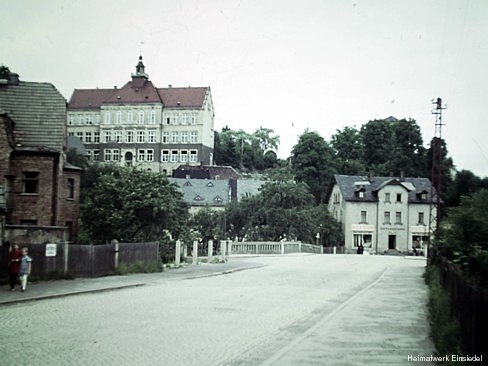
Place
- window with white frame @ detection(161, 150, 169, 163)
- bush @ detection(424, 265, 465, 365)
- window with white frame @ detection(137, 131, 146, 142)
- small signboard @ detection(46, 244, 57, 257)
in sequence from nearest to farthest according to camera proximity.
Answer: bush @ detection(424, 265, 465, 365)
small signboard @ detection(46, 244, 57, 257)
window with white frame @ detection(161, 150, 169, 163)
window with white frame @ detection(137, 131, 146, 142)

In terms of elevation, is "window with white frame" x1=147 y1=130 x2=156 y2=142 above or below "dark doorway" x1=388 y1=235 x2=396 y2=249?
above

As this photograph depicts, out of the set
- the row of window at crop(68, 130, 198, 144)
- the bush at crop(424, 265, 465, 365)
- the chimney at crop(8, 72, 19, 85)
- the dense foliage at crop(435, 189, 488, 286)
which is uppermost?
the row of window at crop(68, 130, 198, 144)

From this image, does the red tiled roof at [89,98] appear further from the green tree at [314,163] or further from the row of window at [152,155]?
the green tree at [314,163]

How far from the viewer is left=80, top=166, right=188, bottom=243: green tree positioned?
41.0 metres

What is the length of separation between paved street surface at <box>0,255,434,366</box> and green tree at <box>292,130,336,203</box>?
263 feet

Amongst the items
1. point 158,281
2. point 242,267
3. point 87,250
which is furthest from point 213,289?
point 242,267

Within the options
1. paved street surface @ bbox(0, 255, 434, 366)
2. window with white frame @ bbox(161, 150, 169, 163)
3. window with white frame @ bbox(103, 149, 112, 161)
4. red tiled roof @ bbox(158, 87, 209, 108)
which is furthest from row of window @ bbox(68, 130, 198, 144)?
paved street surface @ bbox(0, 255, 434, 366)

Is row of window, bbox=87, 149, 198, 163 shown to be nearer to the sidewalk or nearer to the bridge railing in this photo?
the bridge railing

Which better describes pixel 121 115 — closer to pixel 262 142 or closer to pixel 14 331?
pixel 262 142

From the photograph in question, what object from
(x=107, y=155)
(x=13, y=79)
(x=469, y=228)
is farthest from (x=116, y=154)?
(x=469, y=228)

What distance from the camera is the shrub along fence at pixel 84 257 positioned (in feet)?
81.3

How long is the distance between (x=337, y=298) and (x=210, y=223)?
44569 millimetres

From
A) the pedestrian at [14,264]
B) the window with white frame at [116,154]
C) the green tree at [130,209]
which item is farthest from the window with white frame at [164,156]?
the pedestrian at [14,264]

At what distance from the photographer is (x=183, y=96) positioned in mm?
128375
